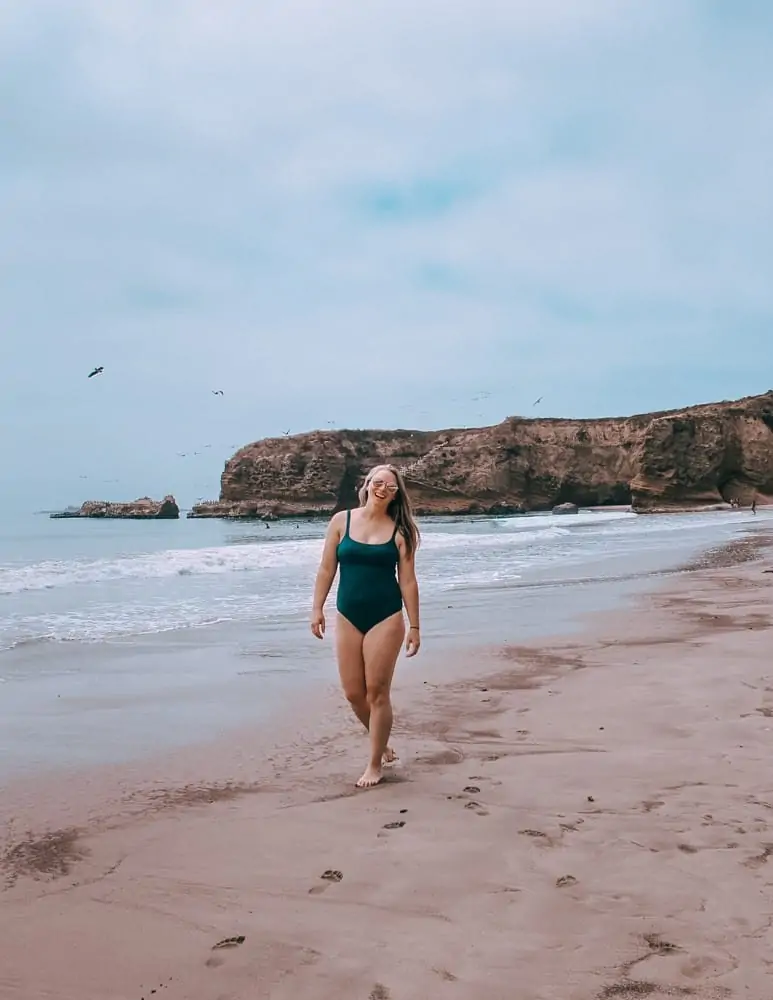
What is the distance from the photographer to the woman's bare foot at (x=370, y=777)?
4098 mm

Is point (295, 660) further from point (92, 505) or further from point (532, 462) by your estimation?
point (92, 505)

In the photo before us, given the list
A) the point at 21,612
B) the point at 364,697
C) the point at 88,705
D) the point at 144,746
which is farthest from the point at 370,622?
the point at 21,612

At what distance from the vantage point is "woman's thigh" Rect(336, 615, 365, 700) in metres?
4.36

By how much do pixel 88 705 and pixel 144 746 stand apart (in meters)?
1.21

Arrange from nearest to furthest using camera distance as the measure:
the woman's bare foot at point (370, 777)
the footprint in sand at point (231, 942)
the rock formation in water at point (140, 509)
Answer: the footprint in sand at point (231, 942) → the woman's bare foot at point (370, 777) → the rock formation in water at point (140, 509)

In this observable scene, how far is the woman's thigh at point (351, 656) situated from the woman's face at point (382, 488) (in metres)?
0.65

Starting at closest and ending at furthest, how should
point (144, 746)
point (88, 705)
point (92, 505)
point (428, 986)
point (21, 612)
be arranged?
point (428, 986), point (144, 746), point (88, 705), point (21, 612), point (92, 505)

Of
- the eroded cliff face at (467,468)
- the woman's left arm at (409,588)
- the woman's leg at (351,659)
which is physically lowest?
the woman's leg at (351,659)

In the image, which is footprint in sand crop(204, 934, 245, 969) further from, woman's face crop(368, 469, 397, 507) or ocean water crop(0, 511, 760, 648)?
ocean water crop(0, 511, 760, 648)

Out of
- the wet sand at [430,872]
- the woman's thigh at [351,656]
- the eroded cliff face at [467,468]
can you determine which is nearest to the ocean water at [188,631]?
the wet sand at [430,872]

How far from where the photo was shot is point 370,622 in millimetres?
4348

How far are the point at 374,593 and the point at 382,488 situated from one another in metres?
0.55

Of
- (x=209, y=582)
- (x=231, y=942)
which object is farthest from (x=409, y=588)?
(x=209, y=582)

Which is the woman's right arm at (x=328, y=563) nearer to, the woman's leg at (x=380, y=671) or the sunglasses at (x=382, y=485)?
the sunglasses at (x=382, y=485)
